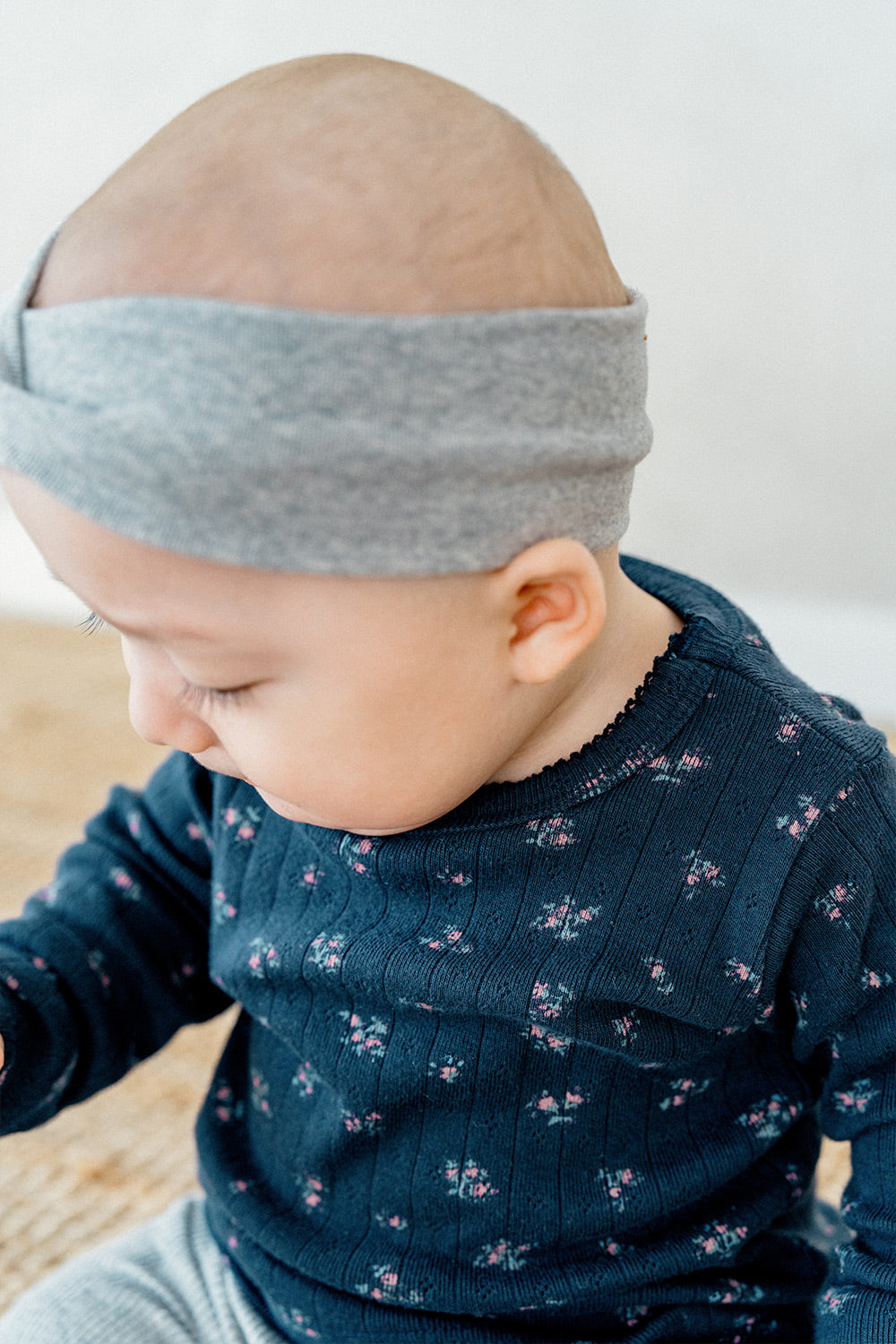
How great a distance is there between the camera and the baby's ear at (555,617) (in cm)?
49

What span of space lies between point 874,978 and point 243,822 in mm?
307

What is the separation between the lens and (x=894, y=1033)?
0.56 metres

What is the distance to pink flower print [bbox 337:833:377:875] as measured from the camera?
60 centimetres

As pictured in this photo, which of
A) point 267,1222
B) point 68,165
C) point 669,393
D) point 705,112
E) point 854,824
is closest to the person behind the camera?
point 854,824

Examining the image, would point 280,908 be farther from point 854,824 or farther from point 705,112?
point 705,112

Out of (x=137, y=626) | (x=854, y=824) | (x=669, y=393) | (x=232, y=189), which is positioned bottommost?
(x=669, y=393)

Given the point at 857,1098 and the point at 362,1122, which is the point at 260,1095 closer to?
the point at 362,1122

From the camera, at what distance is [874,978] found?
0.56 meters

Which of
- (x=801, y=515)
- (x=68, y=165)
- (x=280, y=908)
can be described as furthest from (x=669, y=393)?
(x=280, y=908)

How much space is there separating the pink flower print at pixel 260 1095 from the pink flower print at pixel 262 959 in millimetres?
83

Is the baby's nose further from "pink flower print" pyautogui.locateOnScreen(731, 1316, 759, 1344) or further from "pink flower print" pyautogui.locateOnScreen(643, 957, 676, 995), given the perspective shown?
"pink flower print" pyautogui.locateOnScreen(731, 1316, 759, 1344)

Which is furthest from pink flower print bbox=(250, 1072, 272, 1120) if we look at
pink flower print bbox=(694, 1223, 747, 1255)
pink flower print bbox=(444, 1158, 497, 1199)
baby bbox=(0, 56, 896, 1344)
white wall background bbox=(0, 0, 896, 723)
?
white wall background bbox=(0, 0, 896, 723)

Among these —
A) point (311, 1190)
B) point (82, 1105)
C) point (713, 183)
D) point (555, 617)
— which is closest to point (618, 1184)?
point (311, 1190)

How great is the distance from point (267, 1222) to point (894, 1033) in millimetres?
316
